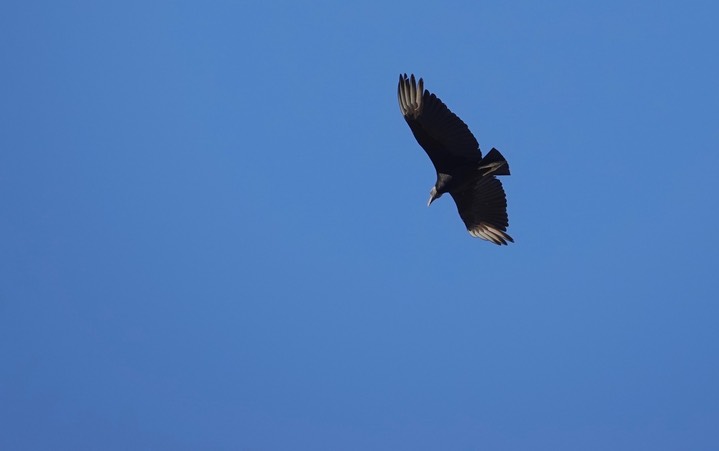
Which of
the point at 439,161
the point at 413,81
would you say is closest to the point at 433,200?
the point at 439,161

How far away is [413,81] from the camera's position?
2267 cm

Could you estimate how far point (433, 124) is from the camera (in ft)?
74.7

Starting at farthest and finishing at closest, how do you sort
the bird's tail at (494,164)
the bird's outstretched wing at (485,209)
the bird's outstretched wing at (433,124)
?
the bird's outstretched wing at (485,209) → the bird's tail at (494,164) → the bird's outstretched wing at (433,124)

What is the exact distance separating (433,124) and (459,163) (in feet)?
3.83

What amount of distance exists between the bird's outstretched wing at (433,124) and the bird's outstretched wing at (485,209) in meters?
1.29

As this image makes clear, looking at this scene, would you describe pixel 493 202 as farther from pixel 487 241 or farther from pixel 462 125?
pixel 462 125

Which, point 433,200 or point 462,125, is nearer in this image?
point 462,125

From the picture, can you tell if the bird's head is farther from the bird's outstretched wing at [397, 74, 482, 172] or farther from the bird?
the bird's outstretched wing at [397, 74, 482, 172]

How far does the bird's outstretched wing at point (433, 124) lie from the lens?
888 inches

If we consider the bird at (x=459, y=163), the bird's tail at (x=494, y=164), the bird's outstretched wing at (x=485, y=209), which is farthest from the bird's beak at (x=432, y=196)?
the bird's tail at (x=494, y=164)

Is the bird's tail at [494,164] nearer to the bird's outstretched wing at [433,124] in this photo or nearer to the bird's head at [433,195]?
the bird's outstretched wing at [433,124]

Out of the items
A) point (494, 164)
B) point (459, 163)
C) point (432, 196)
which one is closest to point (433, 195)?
point (432, 196)

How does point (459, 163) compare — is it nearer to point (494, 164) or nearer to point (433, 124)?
point (494, 164)

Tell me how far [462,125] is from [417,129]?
92 cm
